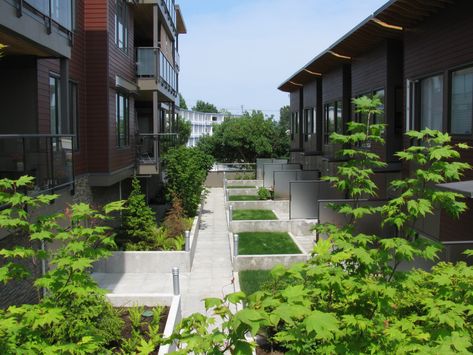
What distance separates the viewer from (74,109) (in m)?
15.6

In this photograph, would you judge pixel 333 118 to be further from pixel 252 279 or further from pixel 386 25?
pixel 252 279

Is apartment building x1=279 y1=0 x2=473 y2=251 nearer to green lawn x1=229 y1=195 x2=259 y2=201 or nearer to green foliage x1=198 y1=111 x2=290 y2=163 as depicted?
green lawn x1=229 y1=195 x2=259 y2=201

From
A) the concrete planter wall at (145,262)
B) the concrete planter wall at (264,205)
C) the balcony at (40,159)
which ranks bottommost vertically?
the concrete planter wall at (145,262)

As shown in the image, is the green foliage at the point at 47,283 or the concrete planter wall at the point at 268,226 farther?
the concrete planter wall at the point at 268,226

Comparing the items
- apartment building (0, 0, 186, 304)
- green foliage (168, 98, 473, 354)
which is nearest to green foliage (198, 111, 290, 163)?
apartment building (0, 0, 186, 304)

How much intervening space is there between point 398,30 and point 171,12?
1661 centimetres

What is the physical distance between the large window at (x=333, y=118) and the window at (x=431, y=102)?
9539 millimetres

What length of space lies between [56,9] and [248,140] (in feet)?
133

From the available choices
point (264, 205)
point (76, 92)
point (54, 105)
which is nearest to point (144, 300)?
point (54, 105)

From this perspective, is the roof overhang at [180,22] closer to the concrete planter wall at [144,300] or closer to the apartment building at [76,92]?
the apartment building at [76,92]

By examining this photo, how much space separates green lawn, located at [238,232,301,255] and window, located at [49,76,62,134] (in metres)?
6.68

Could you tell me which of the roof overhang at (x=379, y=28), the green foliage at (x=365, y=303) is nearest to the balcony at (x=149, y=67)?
the roof overhang at (x=379, y=28)

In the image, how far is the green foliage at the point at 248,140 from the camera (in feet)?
169

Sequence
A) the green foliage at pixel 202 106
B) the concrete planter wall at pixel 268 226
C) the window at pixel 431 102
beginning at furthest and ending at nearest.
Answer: the green foliage at pixel 202 106, the concrete planter wall at pixel 268 226, the window at pixel 431 102
